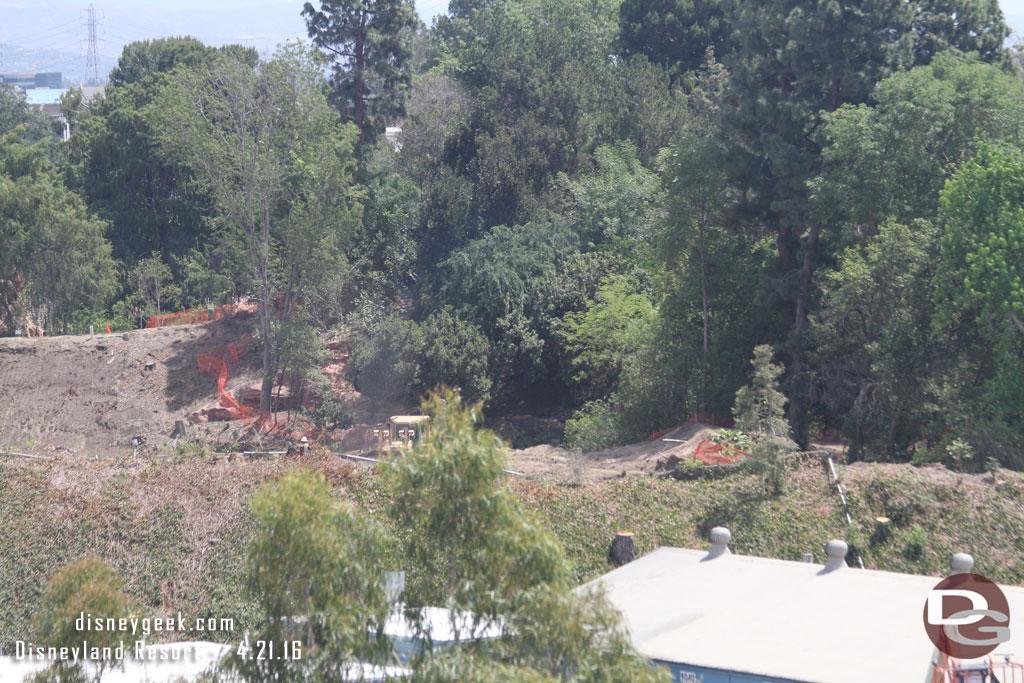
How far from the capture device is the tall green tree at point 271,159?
33.6 meters

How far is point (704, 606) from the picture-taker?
38.0 feet

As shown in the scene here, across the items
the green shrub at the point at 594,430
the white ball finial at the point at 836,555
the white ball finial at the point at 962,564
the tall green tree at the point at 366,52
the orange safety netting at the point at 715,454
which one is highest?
the tall green tree at the point at 366,52

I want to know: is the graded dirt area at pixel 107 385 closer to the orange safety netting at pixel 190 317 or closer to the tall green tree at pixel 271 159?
the orange safety netting at pixel 190 317

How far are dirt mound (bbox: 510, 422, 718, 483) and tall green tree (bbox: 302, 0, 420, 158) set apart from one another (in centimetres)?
2259

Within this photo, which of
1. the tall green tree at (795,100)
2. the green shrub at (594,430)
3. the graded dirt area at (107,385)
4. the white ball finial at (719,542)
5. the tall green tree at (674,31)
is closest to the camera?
the white ball finial at (719,542)

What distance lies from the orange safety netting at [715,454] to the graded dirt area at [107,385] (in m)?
17.6

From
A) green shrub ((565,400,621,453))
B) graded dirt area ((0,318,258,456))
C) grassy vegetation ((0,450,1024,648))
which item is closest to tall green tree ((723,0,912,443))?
green shrub ((565,400,621,453))

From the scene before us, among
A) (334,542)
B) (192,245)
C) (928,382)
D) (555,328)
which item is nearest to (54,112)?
(192,245)

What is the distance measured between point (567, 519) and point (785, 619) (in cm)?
692

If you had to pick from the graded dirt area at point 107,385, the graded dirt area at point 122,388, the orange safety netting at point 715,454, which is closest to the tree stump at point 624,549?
the orange safety netting at point 715,454

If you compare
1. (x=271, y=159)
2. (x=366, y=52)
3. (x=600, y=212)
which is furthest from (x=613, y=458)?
(x=366, y=52)

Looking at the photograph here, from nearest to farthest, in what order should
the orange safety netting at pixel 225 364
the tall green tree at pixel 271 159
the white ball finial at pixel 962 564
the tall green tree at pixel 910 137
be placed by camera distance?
the white ball finial at pixel 962 564 → the tall green tree at pixel 910 137 → the tall green tree at pixel 271 159 → the orange safety netting at pixel 225 364

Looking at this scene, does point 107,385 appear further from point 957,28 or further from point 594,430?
point 957,28

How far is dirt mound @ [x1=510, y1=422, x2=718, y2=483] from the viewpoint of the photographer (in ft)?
68.6
